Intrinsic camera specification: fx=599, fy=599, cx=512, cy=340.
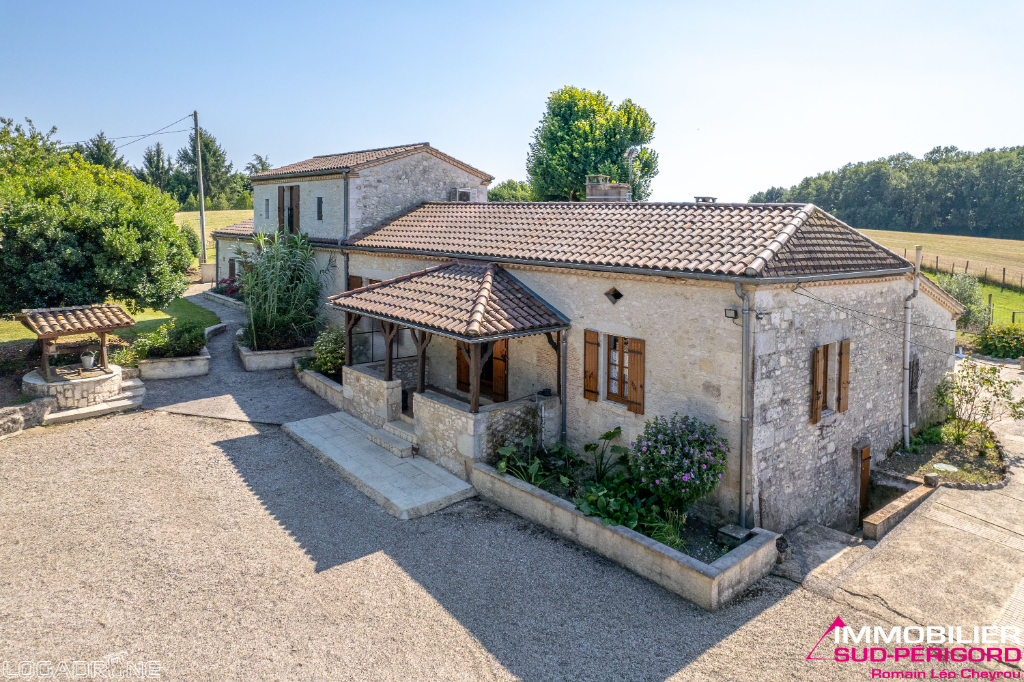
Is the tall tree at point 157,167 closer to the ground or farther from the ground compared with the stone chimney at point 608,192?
farther from the ground

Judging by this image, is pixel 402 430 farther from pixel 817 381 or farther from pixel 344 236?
pixel 344 236

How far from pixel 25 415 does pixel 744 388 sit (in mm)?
14128

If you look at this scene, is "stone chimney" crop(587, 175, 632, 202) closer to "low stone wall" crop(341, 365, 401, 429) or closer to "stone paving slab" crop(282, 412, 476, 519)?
"low stone wall" crop(341, 365, 401, 429)

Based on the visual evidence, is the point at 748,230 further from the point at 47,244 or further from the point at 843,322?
the point at 47,244

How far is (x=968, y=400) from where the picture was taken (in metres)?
14.6

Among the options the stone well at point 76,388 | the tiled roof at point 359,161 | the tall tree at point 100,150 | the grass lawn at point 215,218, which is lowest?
the stone well at point 76,388

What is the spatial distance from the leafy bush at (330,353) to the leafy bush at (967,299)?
26665mm

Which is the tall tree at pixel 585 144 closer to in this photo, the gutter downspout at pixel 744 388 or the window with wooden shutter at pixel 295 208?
the window with wooden shutter at pixel 295 208

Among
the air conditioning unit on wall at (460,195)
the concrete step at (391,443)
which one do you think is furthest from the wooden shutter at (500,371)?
the air conditioning unit on wall at (460,195)

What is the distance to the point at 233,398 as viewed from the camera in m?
15.1

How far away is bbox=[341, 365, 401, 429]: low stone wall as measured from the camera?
1266cm

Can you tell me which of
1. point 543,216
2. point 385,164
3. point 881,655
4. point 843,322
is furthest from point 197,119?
point 881,655

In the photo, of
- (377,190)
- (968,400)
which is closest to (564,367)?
(377,190)

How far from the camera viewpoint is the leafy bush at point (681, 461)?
8.62 m
